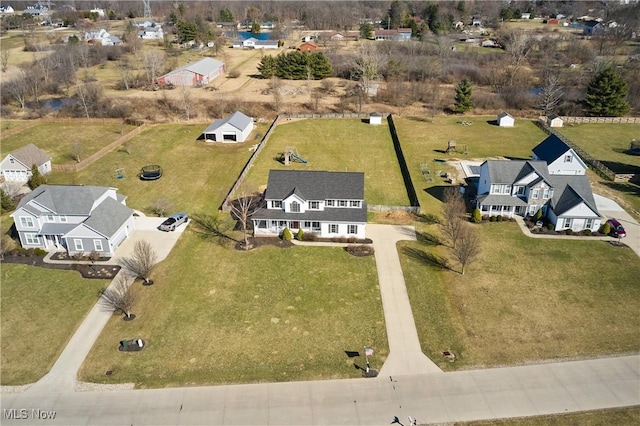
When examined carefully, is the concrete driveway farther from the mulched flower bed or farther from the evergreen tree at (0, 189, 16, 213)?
the evergreen tree at (0, 189, 16, 213)

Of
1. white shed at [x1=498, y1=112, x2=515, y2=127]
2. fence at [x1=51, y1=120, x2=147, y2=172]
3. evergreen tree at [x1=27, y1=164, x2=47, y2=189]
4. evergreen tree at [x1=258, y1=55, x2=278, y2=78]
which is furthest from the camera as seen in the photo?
evergreen tree at [x1=258, y1=55, x2=278, y2=78]

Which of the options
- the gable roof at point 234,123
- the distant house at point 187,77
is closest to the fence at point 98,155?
the gable roof at point 234,123

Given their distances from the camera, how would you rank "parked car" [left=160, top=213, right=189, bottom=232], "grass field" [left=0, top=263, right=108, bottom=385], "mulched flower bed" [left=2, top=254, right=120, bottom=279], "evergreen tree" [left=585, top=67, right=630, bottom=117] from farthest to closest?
1. "evergreen tree" [left=585, top=67, right=630, bottom=117]
2. "parked car" [left=160, top=213, right=189, bottom=232]
3. "mulched flower bed" [left=2, top=254, right=120, bottom=279]
4. "grass field" [left=0, top=263, right=108, bottom=385]

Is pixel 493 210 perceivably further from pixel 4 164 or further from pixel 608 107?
pixel 4 164

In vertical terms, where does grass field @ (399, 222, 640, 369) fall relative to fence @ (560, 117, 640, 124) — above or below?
below

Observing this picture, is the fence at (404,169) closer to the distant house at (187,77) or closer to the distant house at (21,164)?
the distant house at (187,77)

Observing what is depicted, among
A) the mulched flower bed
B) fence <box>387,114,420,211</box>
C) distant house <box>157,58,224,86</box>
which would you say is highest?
distant house <box>157,58,224,86</box>

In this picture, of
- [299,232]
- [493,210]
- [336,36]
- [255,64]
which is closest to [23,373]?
[299,232]

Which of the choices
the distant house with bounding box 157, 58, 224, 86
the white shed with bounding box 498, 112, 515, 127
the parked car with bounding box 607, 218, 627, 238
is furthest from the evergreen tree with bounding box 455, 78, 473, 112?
the distant house with bounding box 157, 58, 224, 86
